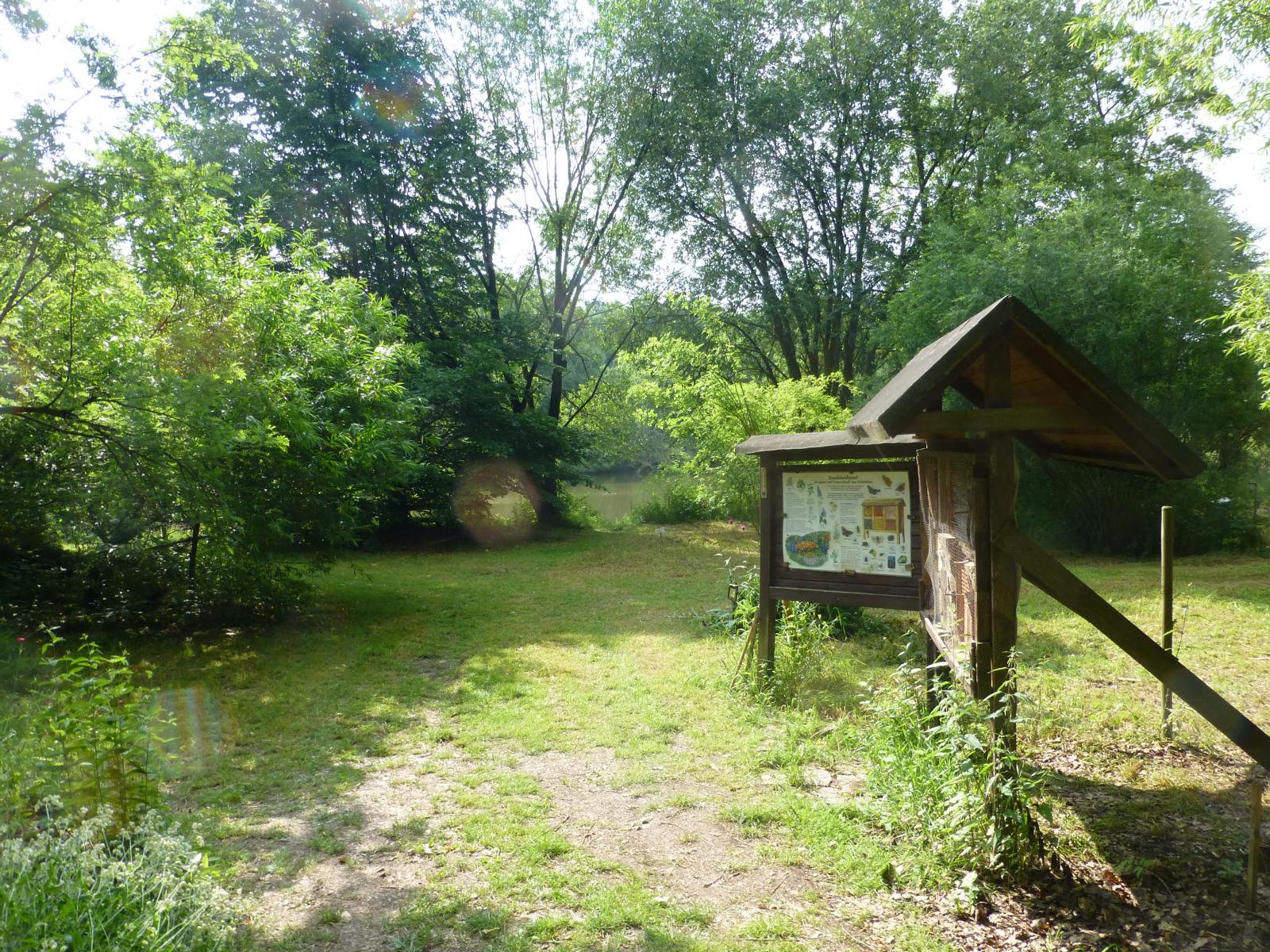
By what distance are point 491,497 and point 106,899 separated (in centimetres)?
1662

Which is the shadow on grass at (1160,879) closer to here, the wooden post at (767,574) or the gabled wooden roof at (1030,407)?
the gabled wooden roof at (1030,407)

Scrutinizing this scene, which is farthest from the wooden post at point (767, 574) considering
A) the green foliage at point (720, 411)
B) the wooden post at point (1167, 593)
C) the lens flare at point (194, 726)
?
the green foliage at point (720, 411)

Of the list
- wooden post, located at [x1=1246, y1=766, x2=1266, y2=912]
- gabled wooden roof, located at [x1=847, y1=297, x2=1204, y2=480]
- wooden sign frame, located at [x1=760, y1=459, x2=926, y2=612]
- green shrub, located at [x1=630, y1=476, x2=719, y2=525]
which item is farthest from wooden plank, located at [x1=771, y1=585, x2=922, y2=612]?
green shrub, located at [x1=630, y1=476, x2=719, y2=525]

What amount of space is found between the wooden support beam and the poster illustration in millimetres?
2461

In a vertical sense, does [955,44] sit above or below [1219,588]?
above

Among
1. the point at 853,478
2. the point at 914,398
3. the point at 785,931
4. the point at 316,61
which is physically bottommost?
the point at 785,931

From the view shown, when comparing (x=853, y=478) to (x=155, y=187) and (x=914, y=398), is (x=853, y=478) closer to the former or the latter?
(x=914, y=398)

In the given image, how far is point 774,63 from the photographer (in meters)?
22.0

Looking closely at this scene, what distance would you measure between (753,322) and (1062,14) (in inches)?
432

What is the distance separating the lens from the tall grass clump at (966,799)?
136 inches

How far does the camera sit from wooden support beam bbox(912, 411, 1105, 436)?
3.51 metres

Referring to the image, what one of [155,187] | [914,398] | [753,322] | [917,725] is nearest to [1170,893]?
[917,725]

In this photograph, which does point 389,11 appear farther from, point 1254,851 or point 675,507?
point 1254,851

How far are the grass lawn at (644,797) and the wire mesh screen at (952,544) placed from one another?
402 mm
